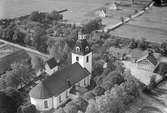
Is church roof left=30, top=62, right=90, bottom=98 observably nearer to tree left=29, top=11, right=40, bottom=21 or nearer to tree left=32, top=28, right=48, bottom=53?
tree left=32, top=28, right=48, bottom=53

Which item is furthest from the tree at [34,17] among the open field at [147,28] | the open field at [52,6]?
the open field at [147,28]

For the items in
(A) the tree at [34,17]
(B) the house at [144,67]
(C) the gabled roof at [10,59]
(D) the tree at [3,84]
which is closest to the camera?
(D) the tree at [3,84]

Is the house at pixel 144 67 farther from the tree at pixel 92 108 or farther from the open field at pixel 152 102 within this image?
the tree at pixel 92 108

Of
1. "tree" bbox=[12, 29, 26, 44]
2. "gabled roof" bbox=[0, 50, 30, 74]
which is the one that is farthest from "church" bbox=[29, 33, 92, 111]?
"tree" bbox=[12, 29, 26, 44]

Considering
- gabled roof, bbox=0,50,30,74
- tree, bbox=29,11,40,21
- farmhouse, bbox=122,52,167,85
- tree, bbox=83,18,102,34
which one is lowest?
farmhouse, bbox=122,52,167,85

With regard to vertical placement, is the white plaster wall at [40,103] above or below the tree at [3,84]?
below

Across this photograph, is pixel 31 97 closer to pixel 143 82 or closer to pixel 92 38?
pixel 143 82

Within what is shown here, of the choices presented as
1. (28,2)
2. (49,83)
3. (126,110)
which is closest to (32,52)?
(49,83)

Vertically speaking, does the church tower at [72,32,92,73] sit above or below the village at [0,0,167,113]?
above

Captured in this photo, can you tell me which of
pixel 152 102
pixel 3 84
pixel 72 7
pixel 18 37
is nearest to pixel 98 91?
pixel 152 102

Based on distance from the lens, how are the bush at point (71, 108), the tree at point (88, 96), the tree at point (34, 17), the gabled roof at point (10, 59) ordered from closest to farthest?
1. the bush at point (71, 108)
2. the tree at point (88, 96)
3. the gabled roof at point (10, 59)
4. the tree at point (34, 17)
